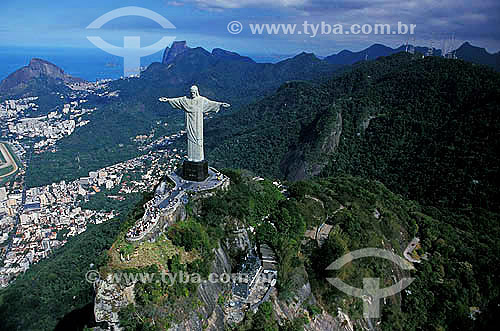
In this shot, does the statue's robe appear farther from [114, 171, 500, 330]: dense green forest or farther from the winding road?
the winding road

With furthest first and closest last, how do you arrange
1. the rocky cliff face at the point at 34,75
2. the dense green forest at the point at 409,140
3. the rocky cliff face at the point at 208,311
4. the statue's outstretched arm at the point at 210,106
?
the rocky cliff face at the point at 34,75, the dense green forest at the point at 409,140, the statue's outstretched arm at the point at 210,106, the rocky cliff face at the point at 208,311

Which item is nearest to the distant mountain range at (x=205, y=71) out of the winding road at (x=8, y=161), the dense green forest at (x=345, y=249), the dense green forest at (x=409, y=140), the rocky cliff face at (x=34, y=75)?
the rocky cliff face at (x=34, y=75)

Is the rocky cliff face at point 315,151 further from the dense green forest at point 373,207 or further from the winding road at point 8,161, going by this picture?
the winding road at point 8,161

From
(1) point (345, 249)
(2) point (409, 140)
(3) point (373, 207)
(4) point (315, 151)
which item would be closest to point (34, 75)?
(4) point (315, 151)

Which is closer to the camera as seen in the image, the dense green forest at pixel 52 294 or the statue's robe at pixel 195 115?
the statue's robe at pixel 195 115

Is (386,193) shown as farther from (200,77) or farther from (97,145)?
(200,77)

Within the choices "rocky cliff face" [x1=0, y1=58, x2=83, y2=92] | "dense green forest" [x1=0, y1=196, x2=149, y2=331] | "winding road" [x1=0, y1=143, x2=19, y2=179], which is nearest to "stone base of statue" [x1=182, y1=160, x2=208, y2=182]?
"dense green forest" [x1=0, y1=196, x2=149, y2=331]

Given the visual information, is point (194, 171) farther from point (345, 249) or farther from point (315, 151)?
point (315, 151)
